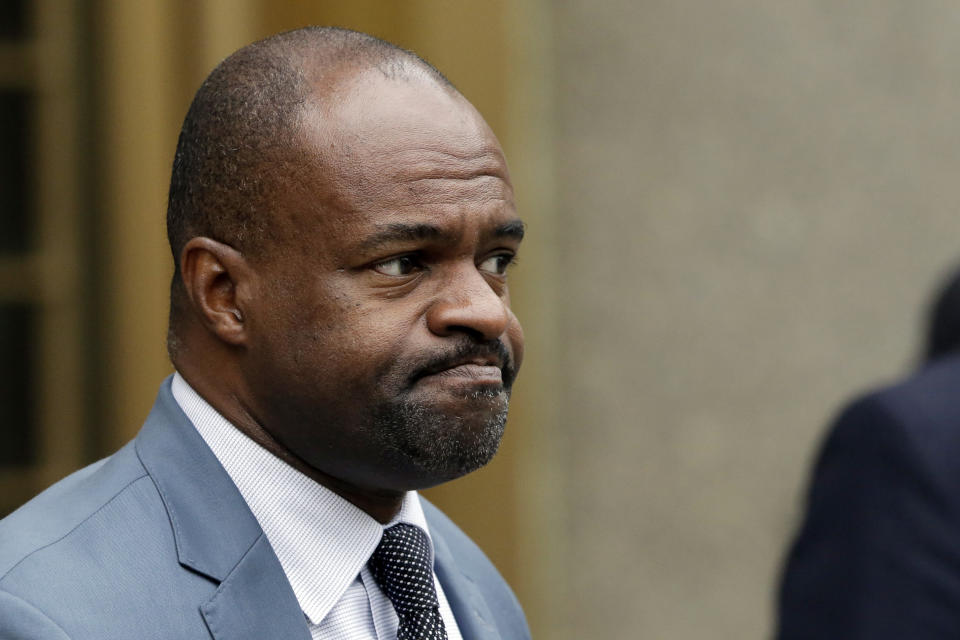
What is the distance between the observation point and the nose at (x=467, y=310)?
1.88 metres

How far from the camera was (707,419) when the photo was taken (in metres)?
5.56

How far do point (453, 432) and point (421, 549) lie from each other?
9.7 inches

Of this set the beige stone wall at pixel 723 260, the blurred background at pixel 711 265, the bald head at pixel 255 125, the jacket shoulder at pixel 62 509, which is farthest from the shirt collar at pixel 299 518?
the beige stone wall at pixel 723 260

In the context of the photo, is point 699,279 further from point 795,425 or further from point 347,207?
point 347,207

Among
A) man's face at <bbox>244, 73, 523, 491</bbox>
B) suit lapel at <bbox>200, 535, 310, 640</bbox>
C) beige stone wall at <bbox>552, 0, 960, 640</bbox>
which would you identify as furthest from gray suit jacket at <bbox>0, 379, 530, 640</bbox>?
beige stone wall at <bbox>552, 0, 960, 640</bbox>

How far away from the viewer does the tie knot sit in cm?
198

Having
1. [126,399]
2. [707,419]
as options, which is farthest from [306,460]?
[707,419]

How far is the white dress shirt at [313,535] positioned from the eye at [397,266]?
1.02 ft

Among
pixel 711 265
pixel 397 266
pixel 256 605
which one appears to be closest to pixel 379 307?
pixel 397 266

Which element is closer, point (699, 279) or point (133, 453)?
point (133, 453)

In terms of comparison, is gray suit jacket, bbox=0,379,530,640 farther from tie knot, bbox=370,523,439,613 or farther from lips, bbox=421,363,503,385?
lips, bbox=421,363,503,385

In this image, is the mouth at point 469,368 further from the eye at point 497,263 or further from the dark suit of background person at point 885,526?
the dark suit of background person at point 885,526

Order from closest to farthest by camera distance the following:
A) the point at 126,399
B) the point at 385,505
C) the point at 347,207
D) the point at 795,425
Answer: the point at 347,207 < the point at 385,505 < the point at 126,399 < the point at 795,425

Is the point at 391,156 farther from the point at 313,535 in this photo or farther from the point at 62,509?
the point at 62,509
